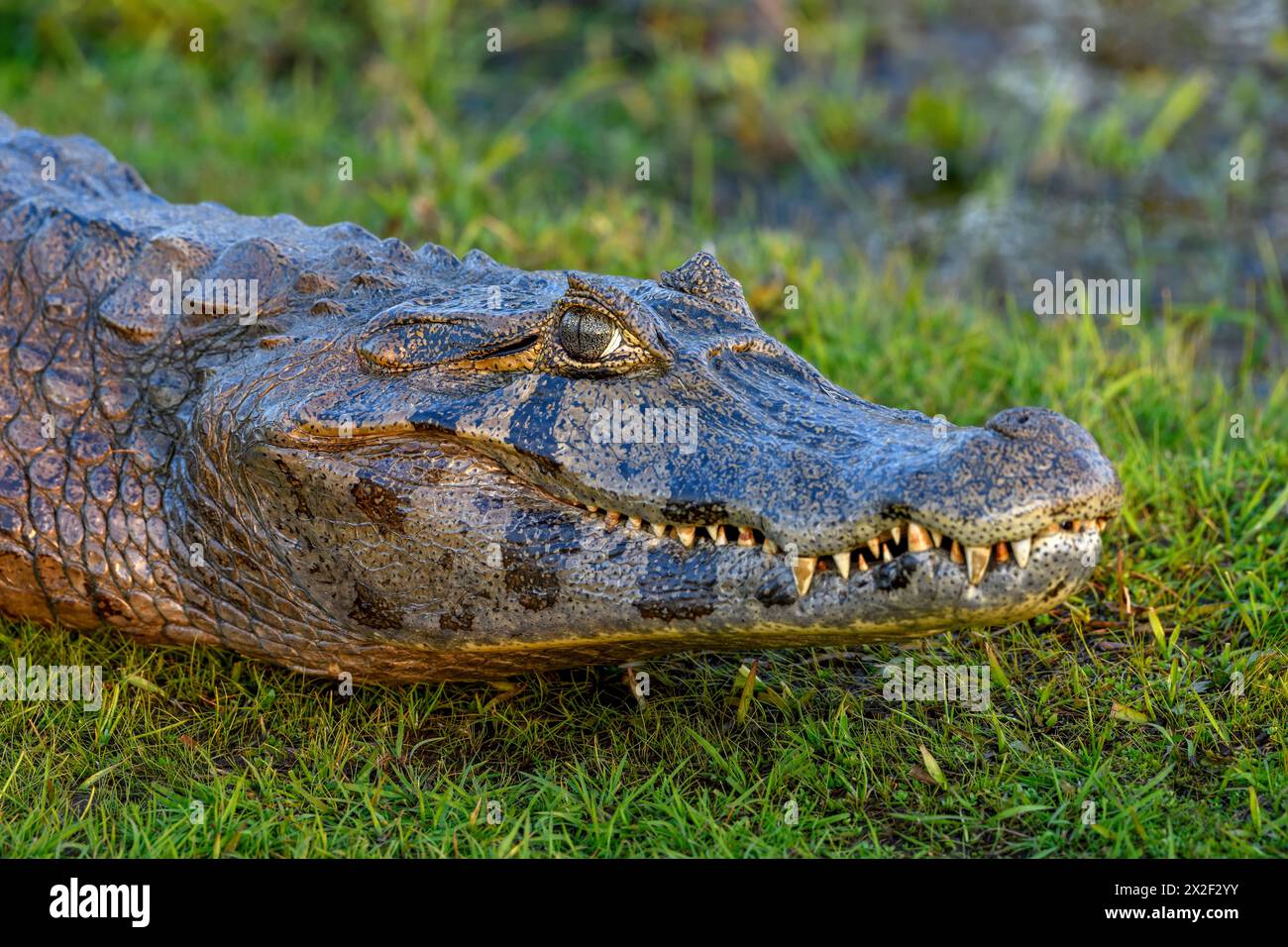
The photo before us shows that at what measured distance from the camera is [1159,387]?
15.7ft

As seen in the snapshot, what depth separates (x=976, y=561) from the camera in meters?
2.73

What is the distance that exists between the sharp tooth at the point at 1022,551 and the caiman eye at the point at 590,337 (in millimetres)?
962

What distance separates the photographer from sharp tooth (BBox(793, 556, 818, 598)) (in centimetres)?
286

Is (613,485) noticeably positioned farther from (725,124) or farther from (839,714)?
(725,124)

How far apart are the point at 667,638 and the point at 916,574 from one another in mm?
586

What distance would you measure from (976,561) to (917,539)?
4.7 inches

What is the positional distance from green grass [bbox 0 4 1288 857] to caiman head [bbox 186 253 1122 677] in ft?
0.91

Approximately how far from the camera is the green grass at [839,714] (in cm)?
307

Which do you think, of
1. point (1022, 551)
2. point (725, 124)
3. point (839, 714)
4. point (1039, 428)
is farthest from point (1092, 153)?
point (1022, 551)

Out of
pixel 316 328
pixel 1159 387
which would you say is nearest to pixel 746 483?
pixel 316 328

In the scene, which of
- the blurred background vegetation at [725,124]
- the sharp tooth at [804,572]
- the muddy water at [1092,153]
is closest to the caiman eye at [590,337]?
the sharp tooth at [804,572]

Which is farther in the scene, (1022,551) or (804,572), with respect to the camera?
(804,572)

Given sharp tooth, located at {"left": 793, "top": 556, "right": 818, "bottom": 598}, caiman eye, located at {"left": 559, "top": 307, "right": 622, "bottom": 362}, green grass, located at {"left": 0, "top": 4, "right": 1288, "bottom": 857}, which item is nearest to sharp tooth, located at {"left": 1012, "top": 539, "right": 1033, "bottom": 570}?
sharp tooth, located at {"left": 793, "top": 556, "right": 818, "bottom": 598}

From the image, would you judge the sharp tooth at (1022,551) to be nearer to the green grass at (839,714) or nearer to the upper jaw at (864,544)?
the upper jaw at (864,544)
